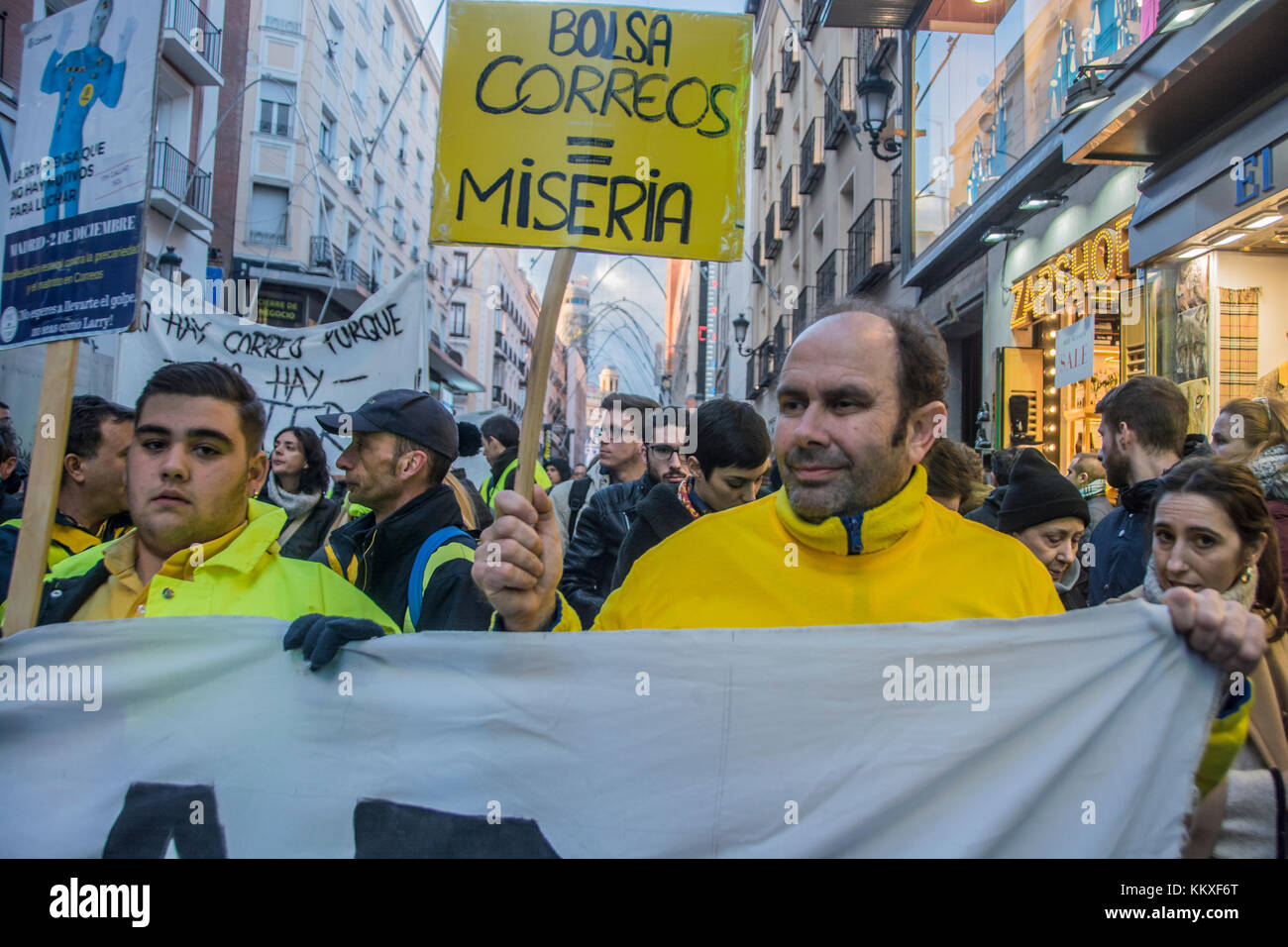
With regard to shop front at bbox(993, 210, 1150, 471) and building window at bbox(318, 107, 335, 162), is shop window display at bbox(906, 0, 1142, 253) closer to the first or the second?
shop front at bbox(993, 210, 1150, 471)

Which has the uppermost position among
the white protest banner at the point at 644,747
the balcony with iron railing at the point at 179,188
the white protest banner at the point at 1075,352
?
the balcony with iron railing at the point at 179,188

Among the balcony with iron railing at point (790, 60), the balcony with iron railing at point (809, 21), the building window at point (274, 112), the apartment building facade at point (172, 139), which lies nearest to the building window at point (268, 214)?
the building window at point (274, 112)

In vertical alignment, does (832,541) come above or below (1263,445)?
below

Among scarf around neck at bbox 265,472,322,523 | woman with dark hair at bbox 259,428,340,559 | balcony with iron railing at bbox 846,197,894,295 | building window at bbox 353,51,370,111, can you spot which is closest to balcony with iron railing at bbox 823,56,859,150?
balcony with iron railing at bbox 846,197,894,295

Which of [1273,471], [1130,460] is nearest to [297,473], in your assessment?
[1130,460]

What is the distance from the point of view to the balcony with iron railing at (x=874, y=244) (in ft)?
49.5

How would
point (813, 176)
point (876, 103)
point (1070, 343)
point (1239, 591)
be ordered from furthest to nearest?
point (813, 176) < point (876, 103) < point (1070, 343) < point (1239, 591)

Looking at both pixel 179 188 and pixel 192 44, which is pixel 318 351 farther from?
pixel 179 188

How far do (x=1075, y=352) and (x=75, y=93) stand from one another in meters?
7.17

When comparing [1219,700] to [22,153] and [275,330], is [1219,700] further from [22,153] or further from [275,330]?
[275,330]

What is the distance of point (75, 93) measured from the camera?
8.37ft

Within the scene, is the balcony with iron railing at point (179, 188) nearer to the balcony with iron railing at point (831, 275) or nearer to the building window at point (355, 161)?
the building window at point (355, 161)

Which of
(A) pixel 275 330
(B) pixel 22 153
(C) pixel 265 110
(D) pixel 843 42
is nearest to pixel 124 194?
(B) pixel 22 153

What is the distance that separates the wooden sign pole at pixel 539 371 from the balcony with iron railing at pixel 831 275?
15.5 m
